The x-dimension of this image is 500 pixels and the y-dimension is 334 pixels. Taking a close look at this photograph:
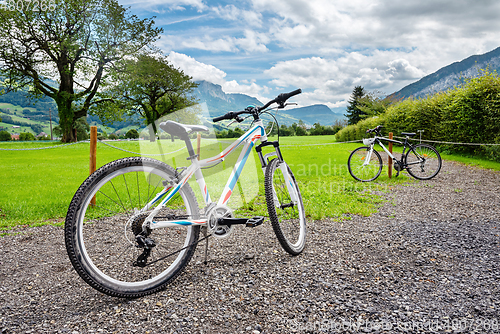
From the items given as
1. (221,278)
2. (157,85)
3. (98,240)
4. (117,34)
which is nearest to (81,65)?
(117,34)

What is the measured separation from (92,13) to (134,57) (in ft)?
16.2

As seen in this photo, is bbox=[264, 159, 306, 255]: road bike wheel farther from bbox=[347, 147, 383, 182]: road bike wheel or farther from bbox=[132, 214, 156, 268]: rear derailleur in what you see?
bbox=[347, 147, 383, 182]: road bike wheel

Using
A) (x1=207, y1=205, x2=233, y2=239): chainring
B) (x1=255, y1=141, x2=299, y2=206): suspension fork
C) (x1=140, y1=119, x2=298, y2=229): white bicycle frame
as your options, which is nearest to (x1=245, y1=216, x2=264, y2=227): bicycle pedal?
(x1=207, y1=205, x2=233, y2=239): chainring

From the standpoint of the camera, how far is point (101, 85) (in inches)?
1120

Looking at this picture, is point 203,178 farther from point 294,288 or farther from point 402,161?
point 402,161

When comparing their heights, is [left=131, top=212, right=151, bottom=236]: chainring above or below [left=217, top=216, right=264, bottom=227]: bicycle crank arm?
above

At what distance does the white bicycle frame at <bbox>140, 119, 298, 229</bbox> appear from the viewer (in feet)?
7.89

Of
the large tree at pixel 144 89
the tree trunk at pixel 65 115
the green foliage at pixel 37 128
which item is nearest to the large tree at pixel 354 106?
the large tree at pixel 144 89

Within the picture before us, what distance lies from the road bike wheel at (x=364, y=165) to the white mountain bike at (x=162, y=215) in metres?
5.37

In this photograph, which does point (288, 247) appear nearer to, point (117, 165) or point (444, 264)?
point (444, 264)

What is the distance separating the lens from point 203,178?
2.76 metres

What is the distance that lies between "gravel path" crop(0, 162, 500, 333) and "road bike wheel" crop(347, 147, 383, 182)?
427 cm

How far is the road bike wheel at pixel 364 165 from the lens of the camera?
8273 mm

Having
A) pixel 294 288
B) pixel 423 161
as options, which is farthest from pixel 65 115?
pixel 294 288
